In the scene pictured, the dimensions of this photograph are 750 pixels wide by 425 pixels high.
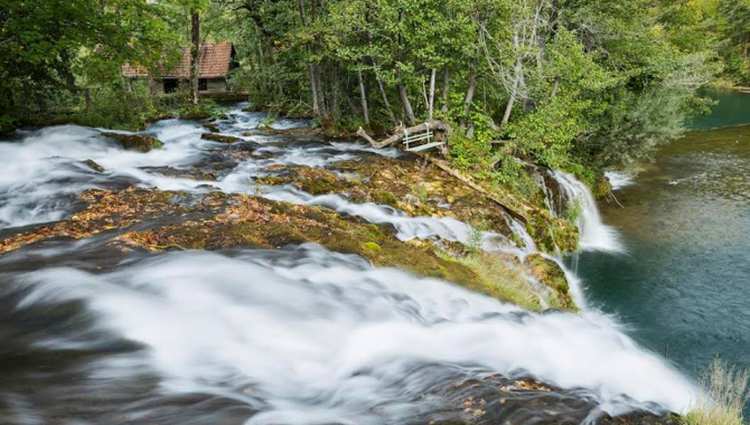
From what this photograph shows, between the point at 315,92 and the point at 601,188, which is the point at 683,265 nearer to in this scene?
the point at 601,188

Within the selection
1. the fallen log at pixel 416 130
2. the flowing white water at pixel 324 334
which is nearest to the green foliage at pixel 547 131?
the fallen log at pixel 416 130

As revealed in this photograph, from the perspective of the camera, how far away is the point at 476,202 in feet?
40.3

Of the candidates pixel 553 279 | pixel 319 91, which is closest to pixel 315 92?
pixel 319 91

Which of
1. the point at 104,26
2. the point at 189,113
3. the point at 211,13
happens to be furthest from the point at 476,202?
the point at 211,13

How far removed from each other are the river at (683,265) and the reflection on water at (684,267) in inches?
0.8

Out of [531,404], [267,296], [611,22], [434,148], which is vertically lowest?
[531,404]

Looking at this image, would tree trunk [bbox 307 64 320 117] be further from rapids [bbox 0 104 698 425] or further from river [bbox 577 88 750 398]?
rapids [bbox 0 104 698 425]

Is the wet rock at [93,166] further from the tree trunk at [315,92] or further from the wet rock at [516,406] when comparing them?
the tree trunk at [315,92]

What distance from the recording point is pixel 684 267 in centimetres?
1291

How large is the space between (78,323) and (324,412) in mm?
2826

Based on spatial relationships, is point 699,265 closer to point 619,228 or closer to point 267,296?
point 619,228

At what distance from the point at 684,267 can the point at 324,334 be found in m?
11.5

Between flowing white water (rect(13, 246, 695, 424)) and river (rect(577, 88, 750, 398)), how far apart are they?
263cm

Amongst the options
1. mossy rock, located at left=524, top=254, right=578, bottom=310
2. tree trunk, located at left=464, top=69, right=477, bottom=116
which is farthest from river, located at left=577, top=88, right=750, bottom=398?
tree trunk, located at left=464, top=69, right=477, bottom=116
